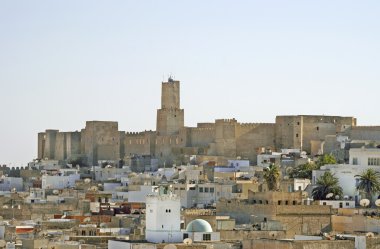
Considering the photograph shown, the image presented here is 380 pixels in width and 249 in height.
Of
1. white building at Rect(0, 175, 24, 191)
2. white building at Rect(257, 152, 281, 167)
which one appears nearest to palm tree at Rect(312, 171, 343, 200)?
white building at Rect(257, 152, 281, 167)

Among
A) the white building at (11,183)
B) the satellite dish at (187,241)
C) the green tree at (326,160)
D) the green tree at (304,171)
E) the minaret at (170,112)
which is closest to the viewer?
the satellite dish at (187,241)

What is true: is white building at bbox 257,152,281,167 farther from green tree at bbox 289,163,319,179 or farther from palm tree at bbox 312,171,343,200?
palm tree at bbox 312,171,343,200

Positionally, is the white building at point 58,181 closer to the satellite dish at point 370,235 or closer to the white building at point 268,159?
the white building at point 268,159

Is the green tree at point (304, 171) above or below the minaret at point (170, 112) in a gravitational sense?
below

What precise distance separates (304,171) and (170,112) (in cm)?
2391

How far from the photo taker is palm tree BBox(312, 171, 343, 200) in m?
49.5

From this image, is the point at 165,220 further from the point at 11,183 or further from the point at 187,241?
the point at 11,183

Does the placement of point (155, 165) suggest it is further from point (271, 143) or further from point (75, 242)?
point (75, 242)

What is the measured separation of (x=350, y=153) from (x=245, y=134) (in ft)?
68.9

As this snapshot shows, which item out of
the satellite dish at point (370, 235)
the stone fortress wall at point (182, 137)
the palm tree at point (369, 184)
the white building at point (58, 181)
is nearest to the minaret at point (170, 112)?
the stone fortress wall at point (182, 137)

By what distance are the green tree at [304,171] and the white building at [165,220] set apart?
1872 cm

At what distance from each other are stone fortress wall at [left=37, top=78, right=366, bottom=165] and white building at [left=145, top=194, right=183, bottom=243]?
29.5 m

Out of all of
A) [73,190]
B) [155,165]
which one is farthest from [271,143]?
[73,190]

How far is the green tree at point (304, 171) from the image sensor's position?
5559 centimetres
